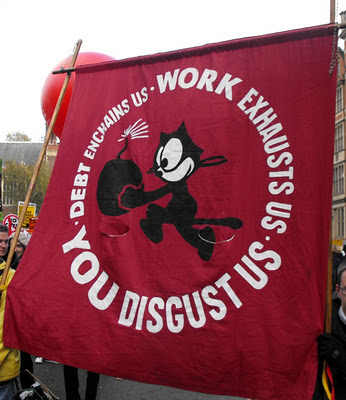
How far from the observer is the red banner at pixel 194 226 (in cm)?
249

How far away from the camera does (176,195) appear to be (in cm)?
287

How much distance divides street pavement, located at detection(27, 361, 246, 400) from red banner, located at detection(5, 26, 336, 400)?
2746 millimetres

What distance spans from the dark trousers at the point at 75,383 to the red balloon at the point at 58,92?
269 centimetres

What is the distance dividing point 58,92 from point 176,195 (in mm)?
3083

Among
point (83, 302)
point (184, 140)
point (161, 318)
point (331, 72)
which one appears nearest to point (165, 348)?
point (161, 318)

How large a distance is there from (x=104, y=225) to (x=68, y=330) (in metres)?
0.71

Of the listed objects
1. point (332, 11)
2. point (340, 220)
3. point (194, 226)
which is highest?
point (332, 11)

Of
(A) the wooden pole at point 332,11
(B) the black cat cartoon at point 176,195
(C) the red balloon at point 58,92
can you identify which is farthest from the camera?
(C) the red balloon at point 58,92

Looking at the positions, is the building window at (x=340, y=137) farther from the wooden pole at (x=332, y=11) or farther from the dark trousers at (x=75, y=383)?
the wooden pole at (x=332, y=11)

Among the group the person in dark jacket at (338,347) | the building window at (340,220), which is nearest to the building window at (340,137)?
the building window at (340,220)

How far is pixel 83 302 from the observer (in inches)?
114

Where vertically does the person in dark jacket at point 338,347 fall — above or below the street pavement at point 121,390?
above

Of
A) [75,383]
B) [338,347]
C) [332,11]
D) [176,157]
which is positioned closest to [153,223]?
[176,157]

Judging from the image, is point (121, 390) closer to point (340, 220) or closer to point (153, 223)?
point (153, 223)
